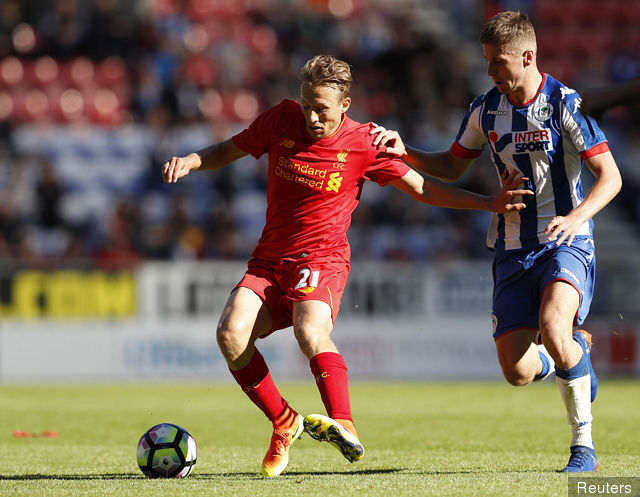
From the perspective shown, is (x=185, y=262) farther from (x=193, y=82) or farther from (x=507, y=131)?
(x=507, y=131)

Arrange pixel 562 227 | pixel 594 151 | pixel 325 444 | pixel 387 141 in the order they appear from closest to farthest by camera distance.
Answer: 1. pixel 562 227
2. pixel 594 151
3. pixel 387 141
4. pixel 325 444

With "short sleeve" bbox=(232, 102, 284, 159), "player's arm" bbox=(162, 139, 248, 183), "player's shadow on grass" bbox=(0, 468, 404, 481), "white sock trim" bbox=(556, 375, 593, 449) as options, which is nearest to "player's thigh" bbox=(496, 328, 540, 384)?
"white sock trim" bbox=(556, 375, 593, 449)

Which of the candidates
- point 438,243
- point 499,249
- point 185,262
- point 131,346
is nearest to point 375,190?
point 438,243

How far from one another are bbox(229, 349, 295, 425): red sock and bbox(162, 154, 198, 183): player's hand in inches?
44.0

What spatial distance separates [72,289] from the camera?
1442cm

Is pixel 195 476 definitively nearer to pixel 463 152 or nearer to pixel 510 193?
pixel 510 193

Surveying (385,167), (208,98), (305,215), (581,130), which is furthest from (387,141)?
(208,98)

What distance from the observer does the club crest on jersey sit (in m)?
5.69

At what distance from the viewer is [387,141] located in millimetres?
5977

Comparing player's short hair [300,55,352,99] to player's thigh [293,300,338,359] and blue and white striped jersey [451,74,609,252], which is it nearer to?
blue and white striped jersey [451,74,609,252]

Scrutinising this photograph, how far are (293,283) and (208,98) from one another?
1358 centimetres

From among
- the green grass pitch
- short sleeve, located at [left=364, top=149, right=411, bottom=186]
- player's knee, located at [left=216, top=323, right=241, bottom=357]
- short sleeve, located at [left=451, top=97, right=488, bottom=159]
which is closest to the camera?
the green grass pitch

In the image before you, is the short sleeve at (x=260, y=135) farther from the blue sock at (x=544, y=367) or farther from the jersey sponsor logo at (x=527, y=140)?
the blue sock at (x=544, y=367)

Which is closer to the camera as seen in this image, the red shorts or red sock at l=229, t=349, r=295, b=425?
the red shorts
